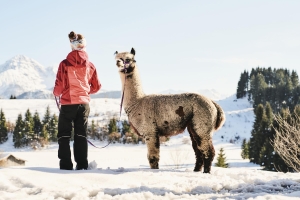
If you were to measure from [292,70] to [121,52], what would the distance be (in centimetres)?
A: 9881

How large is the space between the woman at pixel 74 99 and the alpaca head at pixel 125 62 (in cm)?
57

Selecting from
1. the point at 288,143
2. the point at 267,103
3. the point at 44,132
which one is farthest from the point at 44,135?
the point at 267,103

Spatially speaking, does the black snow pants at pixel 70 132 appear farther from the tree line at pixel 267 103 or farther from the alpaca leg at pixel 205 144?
the tree line at pixel 267 103

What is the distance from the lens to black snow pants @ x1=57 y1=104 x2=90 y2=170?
5.66m

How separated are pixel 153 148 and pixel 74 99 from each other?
4.97 feet

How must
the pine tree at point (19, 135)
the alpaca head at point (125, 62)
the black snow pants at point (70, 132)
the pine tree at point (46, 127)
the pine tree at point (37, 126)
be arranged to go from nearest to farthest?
the black snow pants at point (70, 132) → the alpaca head at point (125, 62) → the pine tree at point (19, 135) → the pine tree at point (46, 127) → the pine tree at point (37, 126)

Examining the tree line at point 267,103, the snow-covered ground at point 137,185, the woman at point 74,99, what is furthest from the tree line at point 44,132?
the snow-covered ground at point 137,185

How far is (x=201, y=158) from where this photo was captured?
20.6ft

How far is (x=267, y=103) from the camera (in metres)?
63.1

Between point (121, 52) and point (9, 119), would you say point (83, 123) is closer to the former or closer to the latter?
point (121, 52)

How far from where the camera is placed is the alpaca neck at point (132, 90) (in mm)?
6219

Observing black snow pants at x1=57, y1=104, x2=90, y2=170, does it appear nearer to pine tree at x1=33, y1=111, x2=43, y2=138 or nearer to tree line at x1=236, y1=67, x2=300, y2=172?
tree line at x1=236, y1=67, x2=300, y2=172

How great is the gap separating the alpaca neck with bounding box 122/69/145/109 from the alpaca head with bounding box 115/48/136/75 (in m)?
0.12

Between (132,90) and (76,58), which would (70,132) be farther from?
(132,90)
